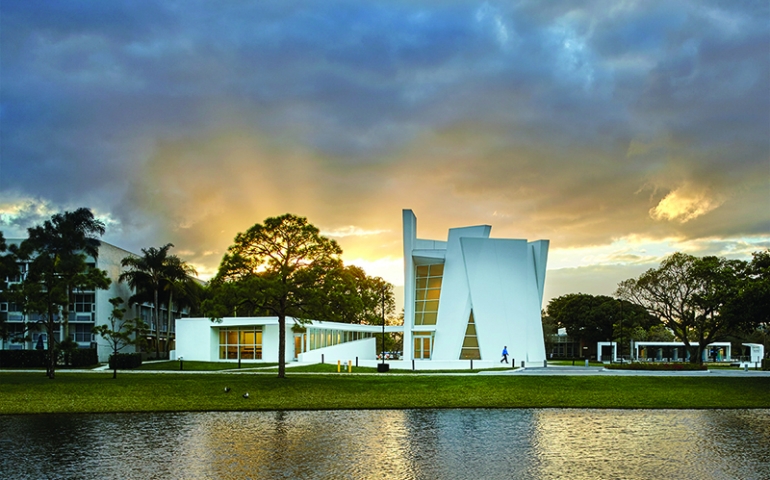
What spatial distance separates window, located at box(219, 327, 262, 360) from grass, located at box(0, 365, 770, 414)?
23.9m

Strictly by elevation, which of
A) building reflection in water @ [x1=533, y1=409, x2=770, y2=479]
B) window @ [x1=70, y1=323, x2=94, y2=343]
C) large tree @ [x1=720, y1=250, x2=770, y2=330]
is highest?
large tree @ [x1=720, y1=250, x2=770, y2=330]

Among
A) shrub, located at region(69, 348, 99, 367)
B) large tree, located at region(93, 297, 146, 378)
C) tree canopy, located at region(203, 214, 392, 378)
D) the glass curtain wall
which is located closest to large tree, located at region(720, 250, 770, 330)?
tree canopy, located at region(203, 214, 392, 378)

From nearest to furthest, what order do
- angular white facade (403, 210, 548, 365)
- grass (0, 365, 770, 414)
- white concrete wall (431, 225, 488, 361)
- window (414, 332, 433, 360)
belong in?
grass (0, 365, 770, 414), angular white facade (403, 210, 548, 365), white concrete wall (431, 225, 488, 361), window (414, 332, 433, 360)

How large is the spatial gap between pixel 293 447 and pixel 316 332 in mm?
49240

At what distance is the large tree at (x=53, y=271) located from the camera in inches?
1516

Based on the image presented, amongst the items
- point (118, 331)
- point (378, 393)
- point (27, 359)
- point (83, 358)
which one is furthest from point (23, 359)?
point (378, 393)

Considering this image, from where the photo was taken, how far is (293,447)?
14.5 meters

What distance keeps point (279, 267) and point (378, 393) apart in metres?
9.92

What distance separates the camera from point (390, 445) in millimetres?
14727

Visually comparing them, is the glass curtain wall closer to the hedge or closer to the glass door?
the glass door

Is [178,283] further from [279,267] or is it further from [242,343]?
[279,267]

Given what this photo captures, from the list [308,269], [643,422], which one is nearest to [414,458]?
[643,422]

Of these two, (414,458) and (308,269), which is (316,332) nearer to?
(308,269)

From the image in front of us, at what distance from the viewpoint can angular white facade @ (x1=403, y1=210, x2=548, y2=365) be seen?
180 feet
